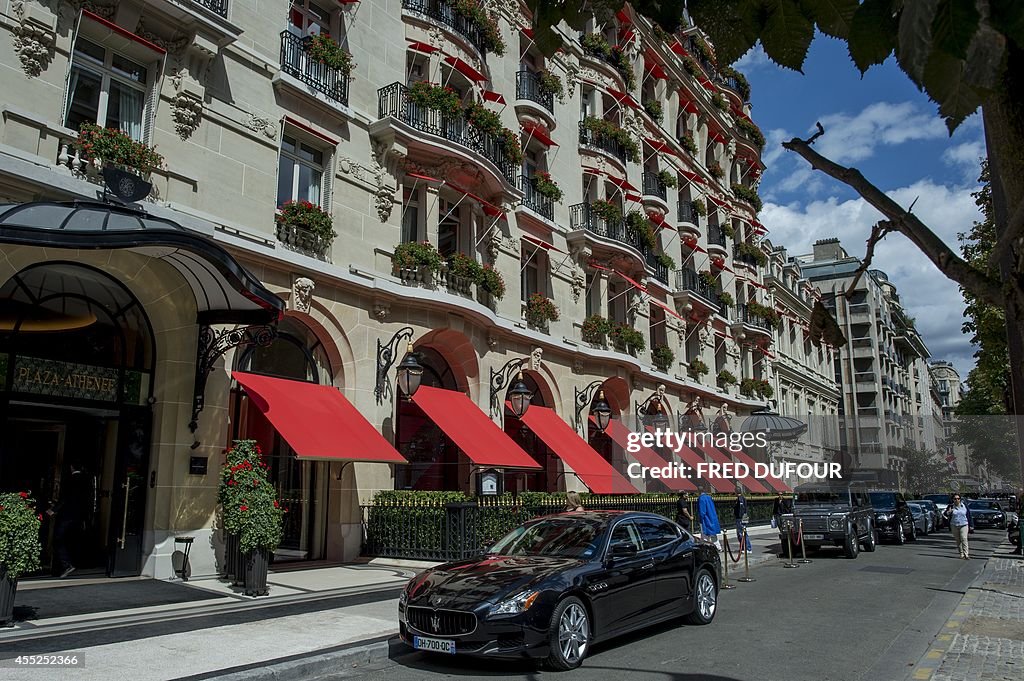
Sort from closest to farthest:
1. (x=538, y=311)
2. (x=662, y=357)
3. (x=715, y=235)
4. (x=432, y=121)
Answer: (x=432, y=121) < (x=538, y=311) < (x=662, y=357) < (x=715, y=235)

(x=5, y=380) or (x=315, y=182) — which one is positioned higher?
(x=315, y=182)

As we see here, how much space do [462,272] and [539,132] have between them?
739 cm

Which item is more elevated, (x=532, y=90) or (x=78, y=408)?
(x=532, y=90)

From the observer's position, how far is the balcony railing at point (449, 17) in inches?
791

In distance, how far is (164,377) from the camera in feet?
43.7

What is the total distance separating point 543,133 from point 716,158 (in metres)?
19.6

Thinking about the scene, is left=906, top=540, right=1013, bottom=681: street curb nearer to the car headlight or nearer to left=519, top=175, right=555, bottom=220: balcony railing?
the car headlight

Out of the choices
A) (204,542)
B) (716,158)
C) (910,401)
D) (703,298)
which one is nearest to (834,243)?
(910,401)

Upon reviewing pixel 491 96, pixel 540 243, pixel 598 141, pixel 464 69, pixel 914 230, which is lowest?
pixel 914 230

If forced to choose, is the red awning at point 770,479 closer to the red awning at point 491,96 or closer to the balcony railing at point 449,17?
the red awning at point 491,96

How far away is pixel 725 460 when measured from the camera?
34156mm

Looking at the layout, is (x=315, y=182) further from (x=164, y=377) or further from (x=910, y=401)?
(x=910, y=401)

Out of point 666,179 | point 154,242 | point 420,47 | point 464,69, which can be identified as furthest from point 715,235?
point 154,242

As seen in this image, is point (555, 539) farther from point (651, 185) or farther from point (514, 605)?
point (651, 185)
